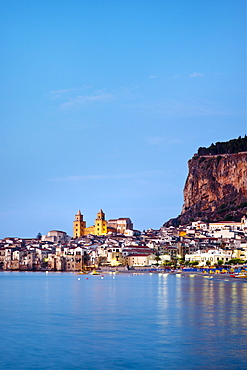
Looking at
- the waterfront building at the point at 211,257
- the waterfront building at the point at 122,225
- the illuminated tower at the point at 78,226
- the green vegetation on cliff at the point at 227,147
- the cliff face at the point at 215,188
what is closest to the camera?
the waterfront building at the point at 211,257

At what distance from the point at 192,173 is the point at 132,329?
15850 centimetres

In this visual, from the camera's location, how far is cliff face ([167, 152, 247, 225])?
17138 centimetres

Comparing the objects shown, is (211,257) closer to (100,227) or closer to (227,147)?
(100,227)

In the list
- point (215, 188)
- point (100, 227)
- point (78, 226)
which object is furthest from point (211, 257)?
point (78, 226)

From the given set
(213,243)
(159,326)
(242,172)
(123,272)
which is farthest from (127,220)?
(159,326)

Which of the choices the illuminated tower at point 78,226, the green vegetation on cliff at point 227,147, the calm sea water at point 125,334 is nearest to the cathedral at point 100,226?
the illuminated tower at point 78,226

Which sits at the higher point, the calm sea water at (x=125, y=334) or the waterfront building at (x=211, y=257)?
the waterfront building at (x=211, y=257)

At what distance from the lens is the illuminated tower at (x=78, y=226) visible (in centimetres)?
18975

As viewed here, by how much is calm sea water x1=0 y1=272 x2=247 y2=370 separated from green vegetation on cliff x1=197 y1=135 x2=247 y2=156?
140588 mm

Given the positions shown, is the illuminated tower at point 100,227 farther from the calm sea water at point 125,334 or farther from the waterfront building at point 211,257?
the calm sea water at point 125,334

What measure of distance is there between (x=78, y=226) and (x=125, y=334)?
16352 centimetres

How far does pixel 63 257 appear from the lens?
136125mm

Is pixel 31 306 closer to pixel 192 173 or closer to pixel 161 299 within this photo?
pixel 161 299

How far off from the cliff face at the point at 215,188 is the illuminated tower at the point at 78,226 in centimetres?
2779
